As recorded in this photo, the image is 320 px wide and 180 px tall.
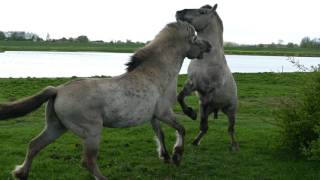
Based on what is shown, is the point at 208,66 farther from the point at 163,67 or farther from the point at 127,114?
the point at 127,114

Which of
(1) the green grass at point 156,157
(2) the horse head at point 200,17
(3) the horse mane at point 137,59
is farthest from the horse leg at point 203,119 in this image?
(3) the horse mane at point 137,59

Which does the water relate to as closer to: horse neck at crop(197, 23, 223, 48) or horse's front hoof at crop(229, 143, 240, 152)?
horse's front hoof at crop(229, 143, 240, 152)

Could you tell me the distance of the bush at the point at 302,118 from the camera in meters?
→ 8.91

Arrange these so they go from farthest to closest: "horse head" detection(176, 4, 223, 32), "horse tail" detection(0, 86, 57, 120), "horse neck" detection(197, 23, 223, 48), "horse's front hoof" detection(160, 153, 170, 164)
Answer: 1. "horse neck" detection(197, 23, 223, 48)
2. "horse head" detection(176, 4, 223, 32)
3. "horse's front hoof" detection(160, 153, 170, 164)
4. "horse tail" detection(0, 86, 57, 120)

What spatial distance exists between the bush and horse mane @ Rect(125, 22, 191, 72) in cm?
281

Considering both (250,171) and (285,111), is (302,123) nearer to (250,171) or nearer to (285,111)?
(285,111)

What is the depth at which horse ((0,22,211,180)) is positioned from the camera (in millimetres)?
6188

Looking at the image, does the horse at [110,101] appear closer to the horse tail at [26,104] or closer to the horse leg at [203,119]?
the horse tail at [26,104]

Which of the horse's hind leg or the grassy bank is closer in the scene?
the horse's hind leg

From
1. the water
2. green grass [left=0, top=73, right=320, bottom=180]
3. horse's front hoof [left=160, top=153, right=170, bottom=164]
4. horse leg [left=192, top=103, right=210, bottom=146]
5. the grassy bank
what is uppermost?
horse leg [left=192, top=103, right=210, bottom=146]

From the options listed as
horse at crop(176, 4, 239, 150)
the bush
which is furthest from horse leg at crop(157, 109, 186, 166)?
the bush

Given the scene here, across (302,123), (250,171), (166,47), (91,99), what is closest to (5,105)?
(91,99)

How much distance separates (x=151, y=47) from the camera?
24.6 feet

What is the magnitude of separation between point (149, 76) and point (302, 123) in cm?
337
